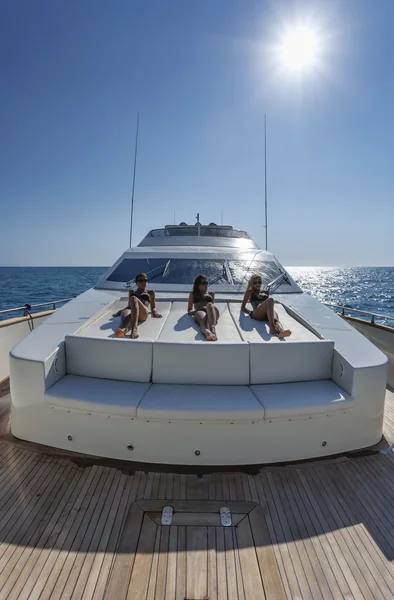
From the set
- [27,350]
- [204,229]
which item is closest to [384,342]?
[204,229]

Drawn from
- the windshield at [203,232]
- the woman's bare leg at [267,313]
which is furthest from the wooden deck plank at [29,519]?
the windshield at [203,232]

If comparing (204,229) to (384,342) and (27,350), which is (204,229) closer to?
(384,342)

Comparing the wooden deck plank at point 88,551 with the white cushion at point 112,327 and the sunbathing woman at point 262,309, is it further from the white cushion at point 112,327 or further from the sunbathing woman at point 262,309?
the sunbathing woman at point 262,309

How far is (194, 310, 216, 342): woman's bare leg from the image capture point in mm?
2847

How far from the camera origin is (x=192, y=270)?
15.8 feet

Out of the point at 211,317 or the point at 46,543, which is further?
the point at 211,317

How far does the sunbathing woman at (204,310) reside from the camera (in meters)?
3.03

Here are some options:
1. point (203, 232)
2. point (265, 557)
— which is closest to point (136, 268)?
point (203, 232)

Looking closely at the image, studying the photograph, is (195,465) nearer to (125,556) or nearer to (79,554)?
(125,556)

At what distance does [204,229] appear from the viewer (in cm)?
721

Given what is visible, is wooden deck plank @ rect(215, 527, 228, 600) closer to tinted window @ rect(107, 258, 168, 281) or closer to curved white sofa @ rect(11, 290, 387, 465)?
curved white sofa @ rect(11, 290, 387, 465)

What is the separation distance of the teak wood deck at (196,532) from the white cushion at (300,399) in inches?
A: 19.8

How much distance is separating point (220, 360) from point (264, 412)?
548 mm

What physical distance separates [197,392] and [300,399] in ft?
2.67
